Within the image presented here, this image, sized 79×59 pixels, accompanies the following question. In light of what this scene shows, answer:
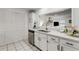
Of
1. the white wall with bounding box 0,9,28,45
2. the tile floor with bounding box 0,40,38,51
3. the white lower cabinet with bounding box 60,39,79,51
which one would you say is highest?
the white wall with bounding box 0,9,28,45

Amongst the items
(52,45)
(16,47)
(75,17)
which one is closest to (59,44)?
(52,45)

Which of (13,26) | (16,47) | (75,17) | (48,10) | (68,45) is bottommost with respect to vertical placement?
(16,47)

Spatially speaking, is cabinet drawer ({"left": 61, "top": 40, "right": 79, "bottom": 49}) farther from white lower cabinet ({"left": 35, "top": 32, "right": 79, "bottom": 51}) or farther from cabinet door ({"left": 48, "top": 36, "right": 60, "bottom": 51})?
cabinet door ({"left": 48, "top": 36, "right": 60, "bottom": 51})

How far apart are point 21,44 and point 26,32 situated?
0.82 feet

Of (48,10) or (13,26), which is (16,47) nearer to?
(13,26)

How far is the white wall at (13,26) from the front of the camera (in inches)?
48.1

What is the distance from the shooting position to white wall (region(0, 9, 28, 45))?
1.22 metres

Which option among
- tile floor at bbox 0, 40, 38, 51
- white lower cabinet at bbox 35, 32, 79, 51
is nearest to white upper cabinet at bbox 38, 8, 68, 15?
white lower cabinet at bbox 35, 32, 79, 51

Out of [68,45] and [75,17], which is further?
[75,17]

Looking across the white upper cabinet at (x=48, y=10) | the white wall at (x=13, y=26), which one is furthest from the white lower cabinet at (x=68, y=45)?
the white wall at (x=13, y=26)

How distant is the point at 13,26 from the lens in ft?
4.24
